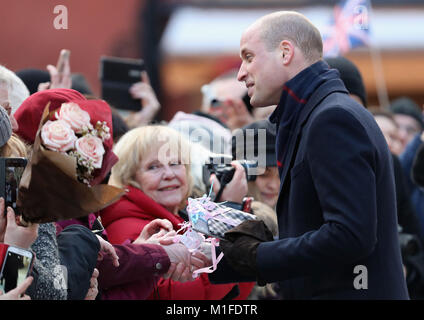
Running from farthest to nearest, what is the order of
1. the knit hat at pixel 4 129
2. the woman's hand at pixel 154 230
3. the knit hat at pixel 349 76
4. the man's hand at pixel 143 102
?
the man's hand at pixel 143 102 < the knit hat at pixel 349 76 < the woman's hand at pixel 154 230 < the knit hat at pixel 4 129

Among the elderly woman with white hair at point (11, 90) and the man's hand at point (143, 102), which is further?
the man's hand at point (143, 102)

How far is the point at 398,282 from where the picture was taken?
118 inches

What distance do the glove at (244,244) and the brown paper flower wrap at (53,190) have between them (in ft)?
1.69

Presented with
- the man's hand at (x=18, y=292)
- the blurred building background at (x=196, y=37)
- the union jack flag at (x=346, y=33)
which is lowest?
the man's hand at (x=18, y=292)

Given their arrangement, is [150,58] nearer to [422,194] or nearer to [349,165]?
[422,194]

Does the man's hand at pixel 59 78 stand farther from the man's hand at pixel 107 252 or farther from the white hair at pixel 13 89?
the man's hand at pixel 107 252

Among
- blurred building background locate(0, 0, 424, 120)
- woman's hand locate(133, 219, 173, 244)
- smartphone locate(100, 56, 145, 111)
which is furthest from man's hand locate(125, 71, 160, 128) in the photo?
blurred building background locate(0, 0, 424, 120)

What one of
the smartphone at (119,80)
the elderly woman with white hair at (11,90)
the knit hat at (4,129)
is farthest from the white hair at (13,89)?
the smartphone at (119,80)

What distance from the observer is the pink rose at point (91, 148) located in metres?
2.76

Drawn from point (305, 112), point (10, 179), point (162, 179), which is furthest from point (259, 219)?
point (10, 179)

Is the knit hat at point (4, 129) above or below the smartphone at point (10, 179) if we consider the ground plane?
above

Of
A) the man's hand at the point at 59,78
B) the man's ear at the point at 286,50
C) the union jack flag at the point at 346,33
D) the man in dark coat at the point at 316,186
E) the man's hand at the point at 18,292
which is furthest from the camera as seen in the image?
the union jack flag at the point at 346,33

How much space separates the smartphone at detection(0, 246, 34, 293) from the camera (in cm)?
263

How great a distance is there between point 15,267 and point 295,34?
4.44 ft
